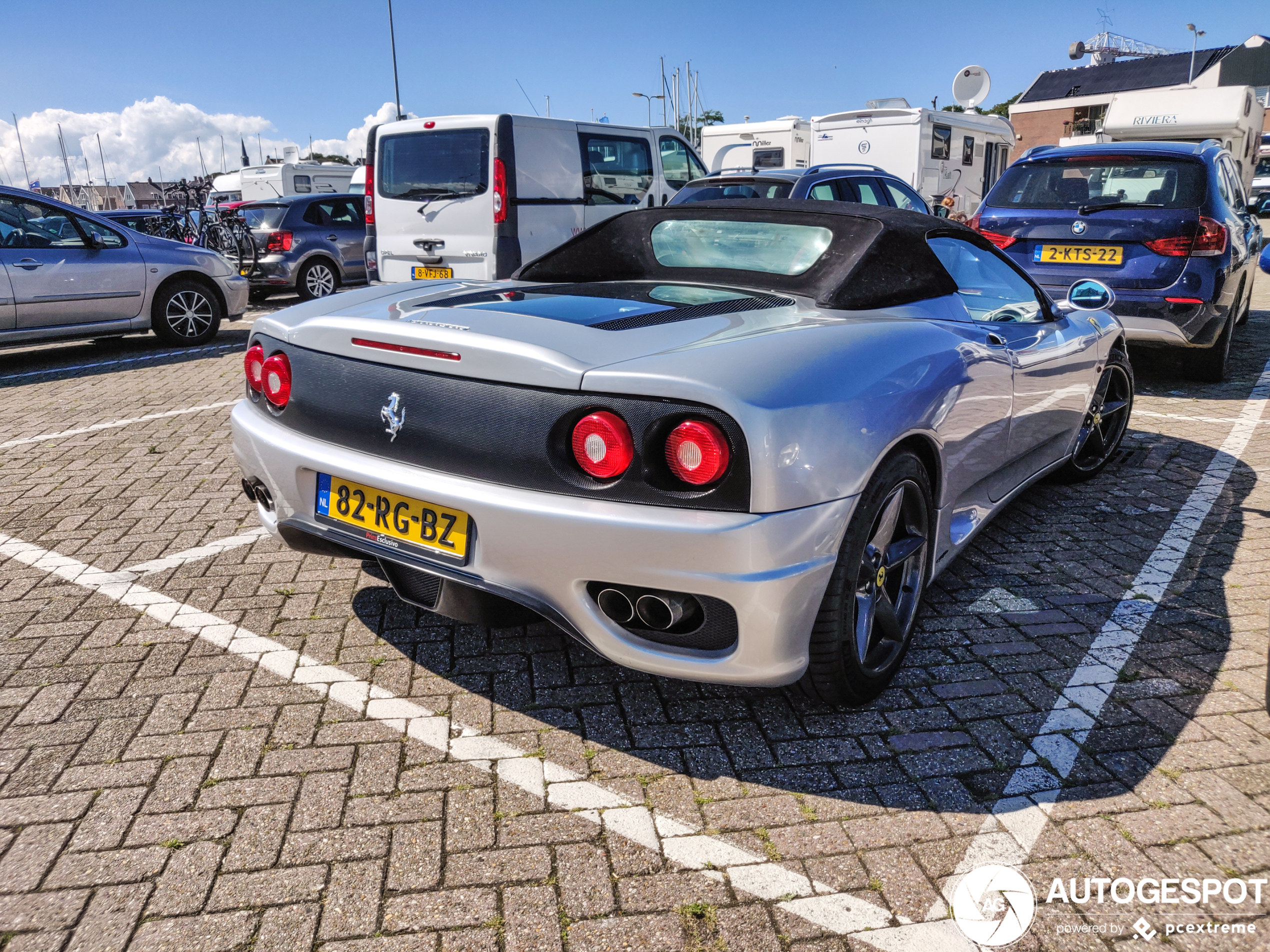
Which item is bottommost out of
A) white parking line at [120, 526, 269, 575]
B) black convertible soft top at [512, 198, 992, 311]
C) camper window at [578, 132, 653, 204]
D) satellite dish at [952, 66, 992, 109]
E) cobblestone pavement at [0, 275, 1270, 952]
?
cobblestone pavement at [0, 275, 1270, 952]

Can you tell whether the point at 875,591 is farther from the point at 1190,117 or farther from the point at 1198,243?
the point at 1190,117

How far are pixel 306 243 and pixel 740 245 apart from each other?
437 inches

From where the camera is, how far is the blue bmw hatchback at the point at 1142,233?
659 centimetres

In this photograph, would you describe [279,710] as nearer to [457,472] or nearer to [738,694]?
[457,472]

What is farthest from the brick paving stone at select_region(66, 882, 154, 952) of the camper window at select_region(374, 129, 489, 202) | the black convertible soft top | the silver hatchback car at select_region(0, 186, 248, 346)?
the silver hatchback car at select_region(0, 186, 248, 346)

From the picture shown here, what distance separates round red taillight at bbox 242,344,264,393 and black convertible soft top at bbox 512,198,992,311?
1142mm

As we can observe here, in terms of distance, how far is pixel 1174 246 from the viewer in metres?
6.59

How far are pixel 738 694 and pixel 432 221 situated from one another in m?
7.39

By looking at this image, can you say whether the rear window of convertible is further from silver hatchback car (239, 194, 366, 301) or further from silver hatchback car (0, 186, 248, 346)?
silver hatchback car (239, 194, 366, 301)

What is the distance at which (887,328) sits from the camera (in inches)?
110

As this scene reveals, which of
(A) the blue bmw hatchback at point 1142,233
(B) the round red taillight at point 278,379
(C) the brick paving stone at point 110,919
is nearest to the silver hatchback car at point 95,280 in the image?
(B) the round red taillight at point 278,379

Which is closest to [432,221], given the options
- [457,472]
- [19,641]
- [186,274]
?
[186,274]

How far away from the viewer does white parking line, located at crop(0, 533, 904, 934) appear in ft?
6.75

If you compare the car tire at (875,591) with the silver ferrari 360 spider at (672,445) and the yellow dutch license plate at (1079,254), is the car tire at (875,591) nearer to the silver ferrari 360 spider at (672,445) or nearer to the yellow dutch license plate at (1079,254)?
the silver ferrari 360 spider at (672,445)
